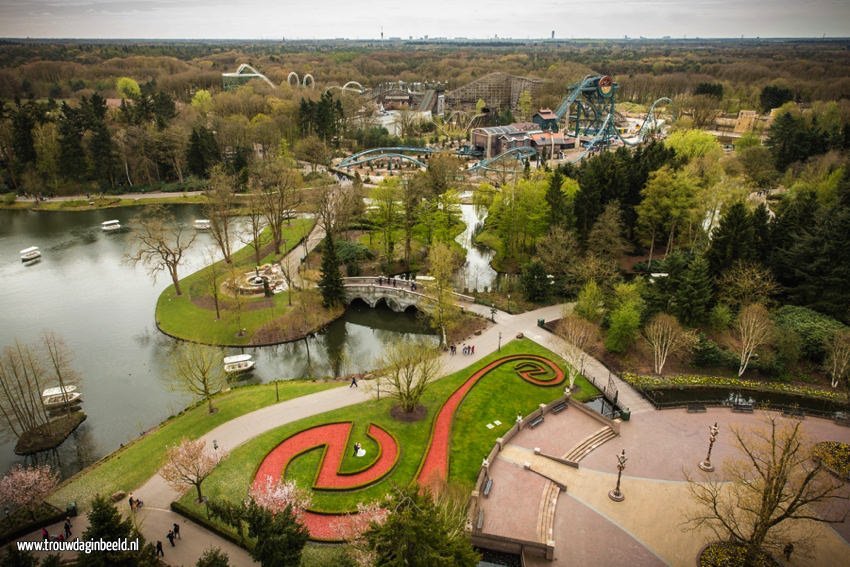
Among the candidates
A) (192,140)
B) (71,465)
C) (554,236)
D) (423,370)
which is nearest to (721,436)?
(423,370)

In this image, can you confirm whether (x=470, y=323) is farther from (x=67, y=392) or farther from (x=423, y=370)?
(x=67, y=392)

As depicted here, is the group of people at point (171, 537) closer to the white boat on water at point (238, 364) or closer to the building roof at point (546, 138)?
the white boat on water at point (238, 364)

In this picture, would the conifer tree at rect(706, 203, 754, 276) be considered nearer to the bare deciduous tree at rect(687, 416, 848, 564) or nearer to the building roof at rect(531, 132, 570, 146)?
the bare deciduous tree at rect(687, 416, 848, 564)

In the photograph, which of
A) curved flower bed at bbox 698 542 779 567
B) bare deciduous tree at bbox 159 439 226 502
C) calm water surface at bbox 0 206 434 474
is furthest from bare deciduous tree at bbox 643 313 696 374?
bare deciduous tree at bbox 159 439 226 502

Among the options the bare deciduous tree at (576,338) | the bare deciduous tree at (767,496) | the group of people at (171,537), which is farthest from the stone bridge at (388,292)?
the group of people at (171,537)

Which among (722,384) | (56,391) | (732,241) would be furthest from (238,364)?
(732,241)
